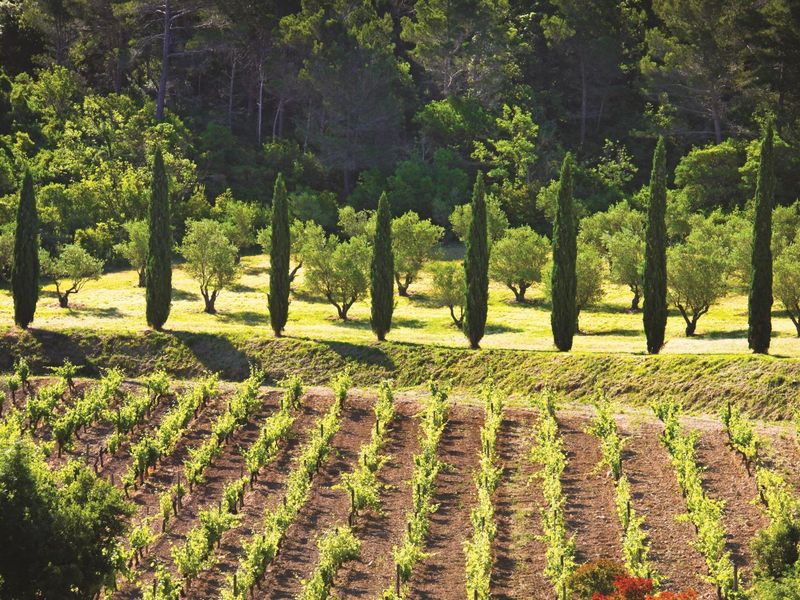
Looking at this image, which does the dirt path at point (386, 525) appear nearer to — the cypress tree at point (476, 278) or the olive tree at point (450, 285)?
the cypress tree at point (476, 278)

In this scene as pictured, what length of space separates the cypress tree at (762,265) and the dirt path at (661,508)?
827 centimetres

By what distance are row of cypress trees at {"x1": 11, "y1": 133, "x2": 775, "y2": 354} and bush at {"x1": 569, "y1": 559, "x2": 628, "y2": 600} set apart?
21009 millimetres

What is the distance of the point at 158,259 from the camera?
5975 cm

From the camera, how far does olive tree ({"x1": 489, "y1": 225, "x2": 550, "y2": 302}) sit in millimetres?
76000

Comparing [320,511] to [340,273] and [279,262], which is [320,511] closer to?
[279,262]

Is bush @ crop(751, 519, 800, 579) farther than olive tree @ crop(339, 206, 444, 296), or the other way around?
olive tree @ crop(339, 206, 444, 296)

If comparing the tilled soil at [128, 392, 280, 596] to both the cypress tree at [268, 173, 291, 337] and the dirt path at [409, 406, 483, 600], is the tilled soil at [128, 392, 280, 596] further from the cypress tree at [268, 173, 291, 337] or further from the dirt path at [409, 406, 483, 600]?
the cypress tree at [268, 173, 291, 337]

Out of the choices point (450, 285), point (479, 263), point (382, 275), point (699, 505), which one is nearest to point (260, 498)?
point (699, 505)

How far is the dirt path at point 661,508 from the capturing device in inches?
1395

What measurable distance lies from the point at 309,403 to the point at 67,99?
56984 mm

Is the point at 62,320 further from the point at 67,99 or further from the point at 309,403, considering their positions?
the point at 67,99

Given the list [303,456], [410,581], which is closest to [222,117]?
[303,456]

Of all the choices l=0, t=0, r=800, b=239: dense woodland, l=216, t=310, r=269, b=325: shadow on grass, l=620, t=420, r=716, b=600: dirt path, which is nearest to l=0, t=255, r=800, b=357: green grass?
l=216, t=310, r=269, b=325: shadow on grass

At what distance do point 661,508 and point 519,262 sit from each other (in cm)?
3774
